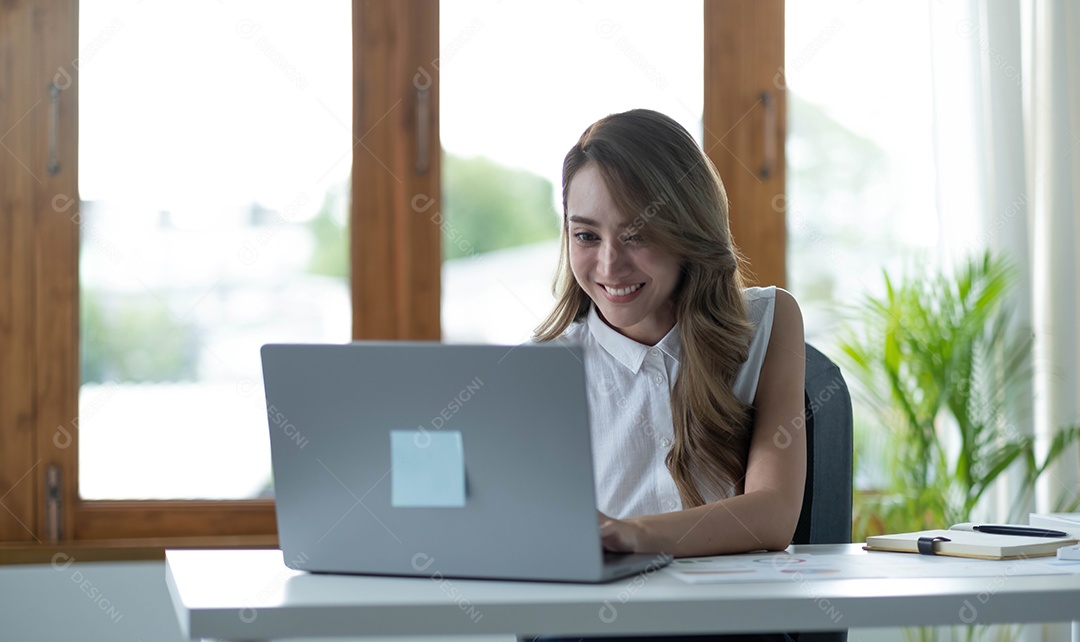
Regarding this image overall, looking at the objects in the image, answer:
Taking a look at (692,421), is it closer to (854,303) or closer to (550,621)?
(550,621)

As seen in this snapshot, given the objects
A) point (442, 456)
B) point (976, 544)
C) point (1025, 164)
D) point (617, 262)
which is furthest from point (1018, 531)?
point (1025, 164)

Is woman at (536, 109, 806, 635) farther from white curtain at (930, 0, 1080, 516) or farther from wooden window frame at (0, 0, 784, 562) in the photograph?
white curtain at (930, 0, 1080, 516)

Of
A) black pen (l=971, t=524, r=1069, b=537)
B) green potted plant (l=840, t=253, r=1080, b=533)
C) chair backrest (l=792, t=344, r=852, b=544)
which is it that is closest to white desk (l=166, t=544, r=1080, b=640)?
black pen (l=971, t=524, r=1069, b=537)

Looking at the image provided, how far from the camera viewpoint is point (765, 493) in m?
1.36

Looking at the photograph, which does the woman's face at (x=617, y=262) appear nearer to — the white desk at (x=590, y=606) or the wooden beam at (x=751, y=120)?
the white desk at (x=590, y=606)

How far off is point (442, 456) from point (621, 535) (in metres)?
0.24

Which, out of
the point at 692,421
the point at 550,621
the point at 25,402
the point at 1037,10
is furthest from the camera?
the point at 1037,10

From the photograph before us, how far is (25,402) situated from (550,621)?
84.9 inches

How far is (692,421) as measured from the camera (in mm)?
1521

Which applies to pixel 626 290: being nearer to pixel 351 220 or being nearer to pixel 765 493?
pixel 765 493

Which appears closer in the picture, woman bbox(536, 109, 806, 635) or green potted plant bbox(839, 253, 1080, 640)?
woman bbox(536, 109, 806, 635)

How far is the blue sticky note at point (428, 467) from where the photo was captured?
104 cm

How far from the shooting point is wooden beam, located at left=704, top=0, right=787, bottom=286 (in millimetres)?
3023

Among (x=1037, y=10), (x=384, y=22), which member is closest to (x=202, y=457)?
(x=384, y=22)
